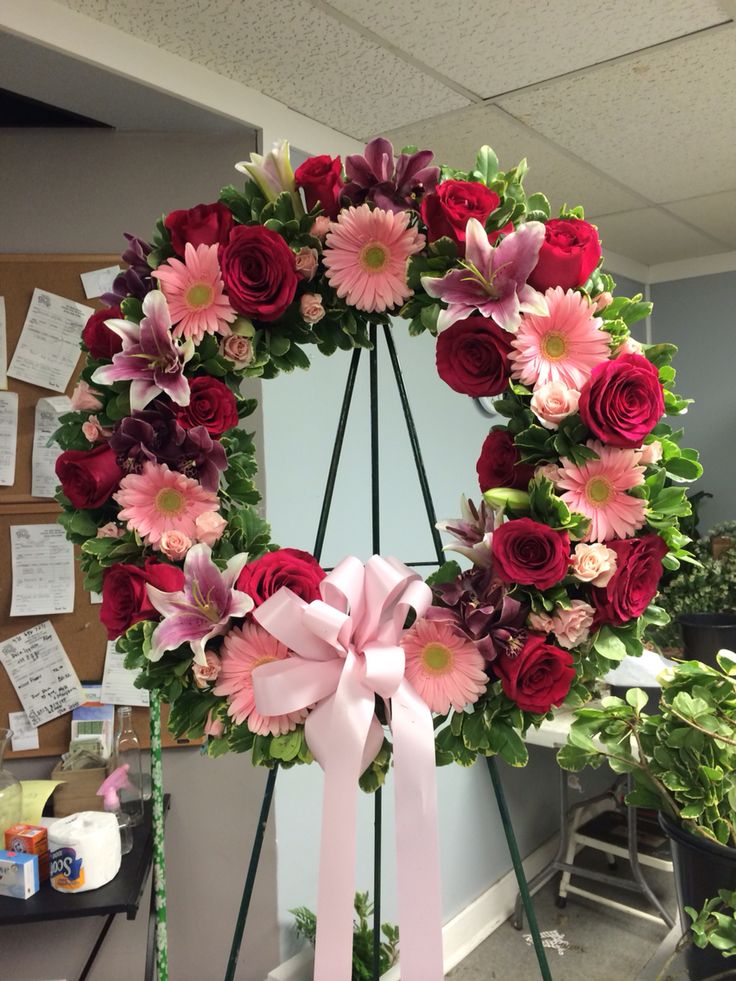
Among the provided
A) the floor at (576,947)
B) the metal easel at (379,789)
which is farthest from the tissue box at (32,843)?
the floor at (576,947)

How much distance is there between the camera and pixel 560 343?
90 centimetres

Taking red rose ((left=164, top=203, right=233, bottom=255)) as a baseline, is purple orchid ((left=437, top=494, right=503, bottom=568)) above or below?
below

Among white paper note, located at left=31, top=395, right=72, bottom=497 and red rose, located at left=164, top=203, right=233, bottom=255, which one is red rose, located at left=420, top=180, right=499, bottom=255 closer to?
red rose, located at left=164, top=203, right=233, bottom=255

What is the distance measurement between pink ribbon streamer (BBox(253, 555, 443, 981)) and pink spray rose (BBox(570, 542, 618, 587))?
0.17 metres

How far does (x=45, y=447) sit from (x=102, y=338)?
885 mm

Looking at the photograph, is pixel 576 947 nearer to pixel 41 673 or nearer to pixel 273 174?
pixel 41 673

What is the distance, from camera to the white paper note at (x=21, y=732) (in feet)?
5.88

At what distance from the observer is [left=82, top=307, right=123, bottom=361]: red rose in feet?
3.37

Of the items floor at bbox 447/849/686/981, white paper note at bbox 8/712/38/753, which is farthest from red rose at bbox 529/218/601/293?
floor at bbox 447/849/686/981

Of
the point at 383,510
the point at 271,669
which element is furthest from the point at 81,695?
the point at 271,669

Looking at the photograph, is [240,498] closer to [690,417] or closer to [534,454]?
[534,454]

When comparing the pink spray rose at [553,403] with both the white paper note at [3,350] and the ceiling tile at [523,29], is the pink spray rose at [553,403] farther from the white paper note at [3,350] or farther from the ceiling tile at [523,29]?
the white paper note at [3,350]

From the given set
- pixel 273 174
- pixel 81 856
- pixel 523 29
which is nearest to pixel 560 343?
pixel 273 174

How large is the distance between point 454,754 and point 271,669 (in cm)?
23
